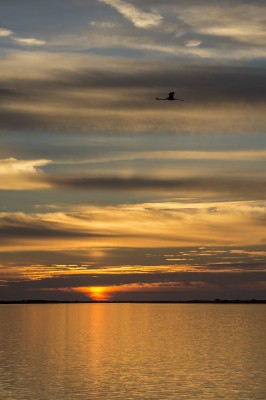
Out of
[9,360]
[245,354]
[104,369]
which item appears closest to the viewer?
[104,369]

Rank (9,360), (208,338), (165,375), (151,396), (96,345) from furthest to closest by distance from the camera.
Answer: (208,338) < (96,345) < (9,360) < (165,375) < (151,396)

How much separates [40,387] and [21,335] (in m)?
79.3

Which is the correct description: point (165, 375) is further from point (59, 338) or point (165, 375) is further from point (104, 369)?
point (59, 338)

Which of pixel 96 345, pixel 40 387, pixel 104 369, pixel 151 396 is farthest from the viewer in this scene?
pixel 96 345

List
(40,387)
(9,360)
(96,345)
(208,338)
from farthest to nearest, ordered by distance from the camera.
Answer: (208,338), (96,345), (9,360), (40,387)

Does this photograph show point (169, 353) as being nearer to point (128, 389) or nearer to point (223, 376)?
point (223, 376)

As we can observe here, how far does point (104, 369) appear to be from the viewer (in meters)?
86.8

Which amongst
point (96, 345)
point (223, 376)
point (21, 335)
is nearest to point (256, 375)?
point (223, 376)

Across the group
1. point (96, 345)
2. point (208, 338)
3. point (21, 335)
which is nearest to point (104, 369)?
point (96, 345)

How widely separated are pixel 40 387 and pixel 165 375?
13.9 meters

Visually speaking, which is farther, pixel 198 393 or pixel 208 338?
pixel 208 338

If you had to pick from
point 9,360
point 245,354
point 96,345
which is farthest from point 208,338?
point 9,360

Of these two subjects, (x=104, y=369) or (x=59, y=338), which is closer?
(x=104, y=369)

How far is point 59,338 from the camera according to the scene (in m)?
142
